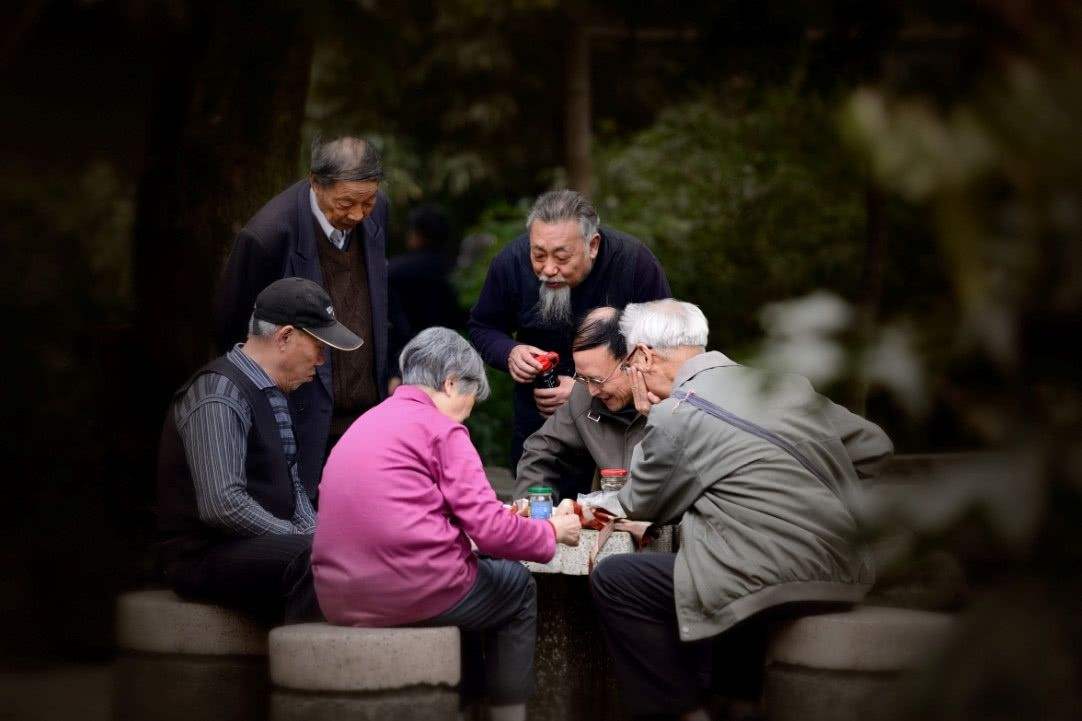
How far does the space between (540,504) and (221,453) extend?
3.46ft

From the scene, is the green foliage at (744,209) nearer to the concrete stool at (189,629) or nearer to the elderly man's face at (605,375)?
the elderly man's face at (605,375)

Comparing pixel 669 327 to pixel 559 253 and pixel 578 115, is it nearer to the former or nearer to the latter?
pixel 559 253

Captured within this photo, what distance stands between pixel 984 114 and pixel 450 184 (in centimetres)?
1014

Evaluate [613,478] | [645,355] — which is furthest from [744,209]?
[645,355]

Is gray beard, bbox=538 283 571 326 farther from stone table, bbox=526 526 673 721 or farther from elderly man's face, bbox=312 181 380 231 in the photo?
stone table, bbox=526 526 673 721

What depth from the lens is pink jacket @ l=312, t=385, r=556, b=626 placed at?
162 inches

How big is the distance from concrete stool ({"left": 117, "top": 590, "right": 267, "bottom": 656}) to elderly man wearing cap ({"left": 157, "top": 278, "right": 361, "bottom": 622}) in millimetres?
42

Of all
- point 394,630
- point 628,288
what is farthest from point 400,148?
point 394,630

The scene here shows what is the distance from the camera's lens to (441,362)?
434cm

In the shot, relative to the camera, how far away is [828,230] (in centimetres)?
977

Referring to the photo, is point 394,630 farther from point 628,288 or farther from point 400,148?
point 400,148

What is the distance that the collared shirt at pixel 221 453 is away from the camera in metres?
4.33

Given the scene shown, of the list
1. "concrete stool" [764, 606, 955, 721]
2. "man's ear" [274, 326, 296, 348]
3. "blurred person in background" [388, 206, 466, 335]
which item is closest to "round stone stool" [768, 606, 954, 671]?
"concrete stool" [764, 606, 955, 721]

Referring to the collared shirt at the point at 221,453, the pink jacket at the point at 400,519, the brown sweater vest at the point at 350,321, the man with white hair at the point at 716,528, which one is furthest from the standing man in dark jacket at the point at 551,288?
the collared shirt at the point at 221,453
